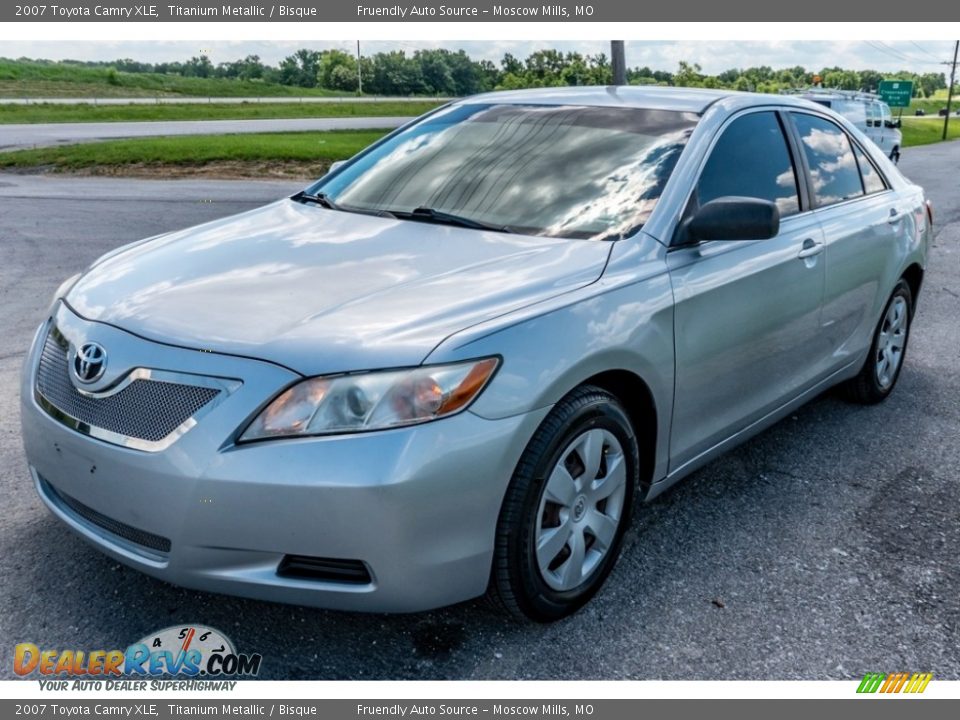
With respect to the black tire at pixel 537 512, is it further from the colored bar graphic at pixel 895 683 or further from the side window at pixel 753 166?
the side window at pixel 753 166

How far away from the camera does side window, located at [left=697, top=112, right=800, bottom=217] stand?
3.80 metres

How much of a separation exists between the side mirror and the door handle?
0.78 meters

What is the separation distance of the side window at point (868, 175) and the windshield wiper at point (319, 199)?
2.80 meters

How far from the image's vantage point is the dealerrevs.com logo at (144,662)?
9.07 ft

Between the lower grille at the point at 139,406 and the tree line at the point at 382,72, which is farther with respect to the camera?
the tree line at the point at 382,72

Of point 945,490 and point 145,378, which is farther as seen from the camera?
point 945,490

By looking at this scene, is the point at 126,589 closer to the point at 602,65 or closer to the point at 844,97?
the point at 844,97

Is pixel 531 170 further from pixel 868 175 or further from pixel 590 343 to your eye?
pixel 868 175

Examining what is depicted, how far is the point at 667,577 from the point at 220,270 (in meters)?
1.89

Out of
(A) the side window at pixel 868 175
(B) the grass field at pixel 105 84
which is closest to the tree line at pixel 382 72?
(B) the grass field at pixel 105 84

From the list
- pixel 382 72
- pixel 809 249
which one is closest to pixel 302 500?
pixel 809 249

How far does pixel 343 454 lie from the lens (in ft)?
8.15

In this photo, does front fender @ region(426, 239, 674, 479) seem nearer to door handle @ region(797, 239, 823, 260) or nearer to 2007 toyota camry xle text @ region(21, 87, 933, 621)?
2007 toyota camry xle text @ region(21, 87, 933, 621)

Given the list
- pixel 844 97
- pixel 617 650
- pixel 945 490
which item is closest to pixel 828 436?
pixel 945 490
